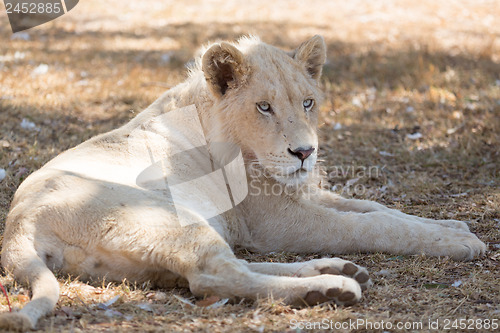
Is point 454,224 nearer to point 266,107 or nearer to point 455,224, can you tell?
point 455,224

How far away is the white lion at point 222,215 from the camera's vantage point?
12.0 ft

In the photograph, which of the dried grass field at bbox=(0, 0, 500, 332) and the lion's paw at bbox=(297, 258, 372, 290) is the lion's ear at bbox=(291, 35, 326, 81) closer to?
the dried grass field at bbox=(0, 0, 500, 332)

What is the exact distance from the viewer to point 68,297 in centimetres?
371

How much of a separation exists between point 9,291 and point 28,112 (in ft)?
15.2

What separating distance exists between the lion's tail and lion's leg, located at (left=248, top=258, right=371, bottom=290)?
1.29 m

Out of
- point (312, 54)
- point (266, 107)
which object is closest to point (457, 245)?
point (266, 107)

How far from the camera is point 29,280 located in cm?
358

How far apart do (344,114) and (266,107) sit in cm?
445

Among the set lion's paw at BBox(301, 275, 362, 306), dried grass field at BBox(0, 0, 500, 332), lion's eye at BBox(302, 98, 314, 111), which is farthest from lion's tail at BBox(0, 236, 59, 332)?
lion's eye at BBox(302, 98, 314, 111)

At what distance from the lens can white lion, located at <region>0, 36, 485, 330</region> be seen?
3.67 metres

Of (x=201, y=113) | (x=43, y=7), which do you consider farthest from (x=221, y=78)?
(x=43, y=7)

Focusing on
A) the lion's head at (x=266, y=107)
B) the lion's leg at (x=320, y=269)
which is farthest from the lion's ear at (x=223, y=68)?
the lion's leg at (x=320, y=269)

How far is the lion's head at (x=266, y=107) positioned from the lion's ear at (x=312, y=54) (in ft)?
0.63

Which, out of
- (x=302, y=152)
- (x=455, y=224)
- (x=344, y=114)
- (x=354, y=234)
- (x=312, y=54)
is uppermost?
(x=312, y=54)
